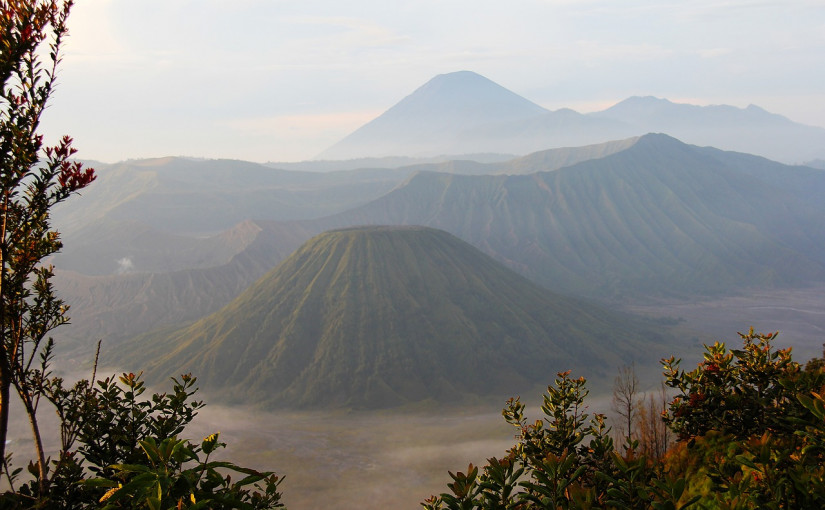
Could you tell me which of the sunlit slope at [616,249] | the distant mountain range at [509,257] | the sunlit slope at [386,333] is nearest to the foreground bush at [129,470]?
the sunlit slope at [386,333]

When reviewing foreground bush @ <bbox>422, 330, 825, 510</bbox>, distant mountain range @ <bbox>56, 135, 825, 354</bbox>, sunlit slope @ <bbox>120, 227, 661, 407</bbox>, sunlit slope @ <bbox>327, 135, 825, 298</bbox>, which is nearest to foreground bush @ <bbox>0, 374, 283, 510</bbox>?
foreground bush @ <bbox>422, 330, 825, 510</bbox>

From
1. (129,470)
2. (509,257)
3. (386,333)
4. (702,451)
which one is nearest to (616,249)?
(509,257)

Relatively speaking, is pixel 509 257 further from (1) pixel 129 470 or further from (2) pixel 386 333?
(1) pixel 129 470

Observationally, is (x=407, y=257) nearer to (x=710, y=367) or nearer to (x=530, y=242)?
(x=530, y=242)

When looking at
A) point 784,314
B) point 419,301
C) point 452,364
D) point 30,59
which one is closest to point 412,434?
point 452,364

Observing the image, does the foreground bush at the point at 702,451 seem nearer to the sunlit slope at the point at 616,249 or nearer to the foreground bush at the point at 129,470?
the foreground bush at the point at 129,470

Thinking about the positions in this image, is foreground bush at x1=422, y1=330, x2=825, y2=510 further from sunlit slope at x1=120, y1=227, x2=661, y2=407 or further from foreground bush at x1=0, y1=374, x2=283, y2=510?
sunlit slope at x1=120, y1=227, x2=661, y2=407
